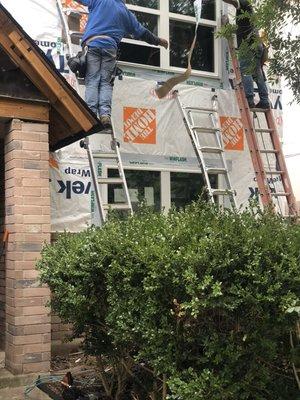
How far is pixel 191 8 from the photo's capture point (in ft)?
28.7

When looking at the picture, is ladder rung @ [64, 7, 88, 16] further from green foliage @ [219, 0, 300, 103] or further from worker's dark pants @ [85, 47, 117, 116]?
green foliage @ [219, 0, 300, 103]

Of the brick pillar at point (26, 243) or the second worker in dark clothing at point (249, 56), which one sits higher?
the second worker in dark clothing at point (249, 56)

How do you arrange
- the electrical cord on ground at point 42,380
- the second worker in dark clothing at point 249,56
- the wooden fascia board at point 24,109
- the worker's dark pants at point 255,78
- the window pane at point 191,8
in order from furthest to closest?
the window pane at point 191,8, the worker's dark pants at point 255,78, the second worker in dark clothing at point 249,56, the wooden fascia board at point 24,109, the electrical cord on ground at point 42,380

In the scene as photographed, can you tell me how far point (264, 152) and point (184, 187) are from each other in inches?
53.2

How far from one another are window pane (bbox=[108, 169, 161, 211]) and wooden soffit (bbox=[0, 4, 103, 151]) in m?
1.53

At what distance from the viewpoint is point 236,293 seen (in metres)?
3.13

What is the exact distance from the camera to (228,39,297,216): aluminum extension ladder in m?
7.60

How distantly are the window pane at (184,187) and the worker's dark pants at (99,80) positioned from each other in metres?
1.91

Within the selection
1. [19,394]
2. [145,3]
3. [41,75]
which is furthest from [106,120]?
[19,394]

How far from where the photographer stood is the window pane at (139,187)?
753 centimetres

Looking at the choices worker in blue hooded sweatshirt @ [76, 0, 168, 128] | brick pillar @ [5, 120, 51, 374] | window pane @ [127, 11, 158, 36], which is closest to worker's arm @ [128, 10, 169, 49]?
worker in blue hooded sweatshirt @ [76, 0, 168, 128]

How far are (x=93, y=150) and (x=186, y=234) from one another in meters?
3.99

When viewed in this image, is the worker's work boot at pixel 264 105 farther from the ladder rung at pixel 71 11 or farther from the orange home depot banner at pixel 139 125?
the ladder rung at pixel 71 11

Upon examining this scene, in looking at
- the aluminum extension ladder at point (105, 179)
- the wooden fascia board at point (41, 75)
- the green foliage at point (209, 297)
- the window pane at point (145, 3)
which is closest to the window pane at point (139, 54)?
the window pane at point (145, 3)
